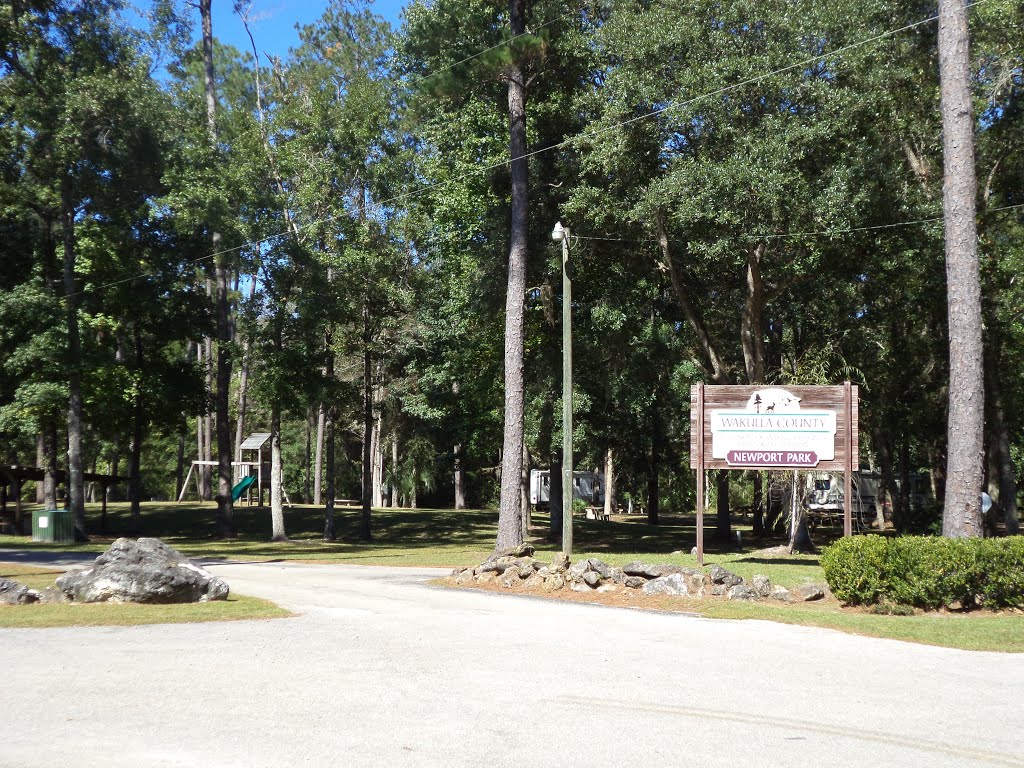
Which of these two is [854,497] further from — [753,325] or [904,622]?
[904,622]

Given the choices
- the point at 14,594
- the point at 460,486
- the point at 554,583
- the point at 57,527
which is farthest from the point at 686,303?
the point at 460,486

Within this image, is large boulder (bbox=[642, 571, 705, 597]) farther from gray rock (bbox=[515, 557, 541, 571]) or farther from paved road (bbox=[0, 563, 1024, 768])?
paved road (bbox=[0, 563, 1024, 768])

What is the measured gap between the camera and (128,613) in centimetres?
1163

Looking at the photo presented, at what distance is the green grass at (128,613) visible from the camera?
35.6 ft

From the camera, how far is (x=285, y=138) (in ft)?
112

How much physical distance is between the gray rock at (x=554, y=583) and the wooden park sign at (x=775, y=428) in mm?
3371

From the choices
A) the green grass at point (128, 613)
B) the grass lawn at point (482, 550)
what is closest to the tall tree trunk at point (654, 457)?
the grass lawn at point (482, 550)

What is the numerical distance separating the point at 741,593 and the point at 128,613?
860cm

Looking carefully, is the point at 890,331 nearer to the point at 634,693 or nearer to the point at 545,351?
the point at 545,351

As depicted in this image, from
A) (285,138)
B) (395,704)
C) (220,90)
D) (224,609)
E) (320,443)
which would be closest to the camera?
(395,704)

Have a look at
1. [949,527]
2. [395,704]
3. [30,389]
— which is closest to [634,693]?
[395,704]

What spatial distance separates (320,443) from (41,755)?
45.9 metres

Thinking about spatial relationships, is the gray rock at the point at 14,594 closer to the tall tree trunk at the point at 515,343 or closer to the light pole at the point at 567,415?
the light pole at the point at 567,415

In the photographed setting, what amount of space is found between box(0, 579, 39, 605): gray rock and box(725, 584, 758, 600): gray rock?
9848 millimetres
